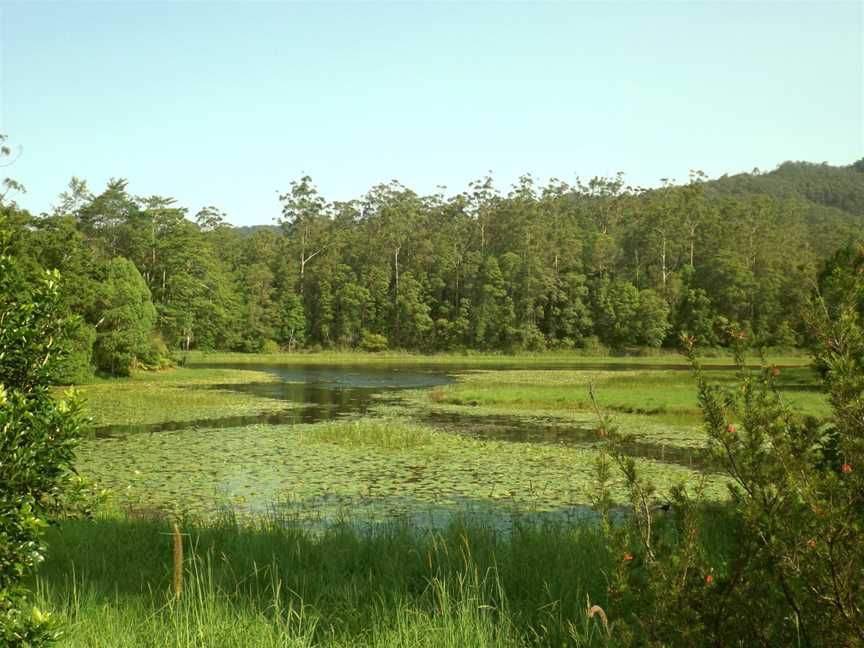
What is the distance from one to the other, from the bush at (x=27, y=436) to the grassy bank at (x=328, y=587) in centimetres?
32

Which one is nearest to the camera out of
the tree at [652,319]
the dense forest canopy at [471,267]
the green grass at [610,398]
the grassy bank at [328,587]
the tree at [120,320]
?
the grassy bank at [328,587]

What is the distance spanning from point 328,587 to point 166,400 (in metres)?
22.7

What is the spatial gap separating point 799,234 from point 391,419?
71.9m

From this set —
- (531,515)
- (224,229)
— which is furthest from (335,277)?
(531,515)

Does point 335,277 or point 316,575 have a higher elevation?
point 335,277

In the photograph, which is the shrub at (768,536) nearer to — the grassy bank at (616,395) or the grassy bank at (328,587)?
the grassy bank at (328,587)

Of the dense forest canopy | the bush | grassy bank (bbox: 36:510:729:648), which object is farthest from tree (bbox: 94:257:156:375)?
the bush

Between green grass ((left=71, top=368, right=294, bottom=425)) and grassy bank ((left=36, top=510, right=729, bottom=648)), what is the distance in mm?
10655

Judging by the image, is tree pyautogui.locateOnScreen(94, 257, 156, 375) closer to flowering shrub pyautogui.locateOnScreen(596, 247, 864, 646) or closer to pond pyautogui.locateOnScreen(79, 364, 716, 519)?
pond pyautogui.locateOnScreen(79, 364, 716, 519)

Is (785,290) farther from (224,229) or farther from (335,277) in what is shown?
(224,229)

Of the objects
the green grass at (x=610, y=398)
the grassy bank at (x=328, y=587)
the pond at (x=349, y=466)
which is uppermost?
the grassy bank at (x=328, y=587)

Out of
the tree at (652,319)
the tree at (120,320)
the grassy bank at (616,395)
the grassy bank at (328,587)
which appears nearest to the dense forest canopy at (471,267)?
the tree at (652,319)

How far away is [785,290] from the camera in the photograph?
64.1 m

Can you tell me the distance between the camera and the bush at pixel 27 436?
294 centimetres
